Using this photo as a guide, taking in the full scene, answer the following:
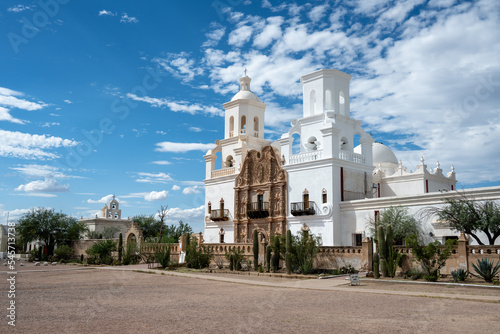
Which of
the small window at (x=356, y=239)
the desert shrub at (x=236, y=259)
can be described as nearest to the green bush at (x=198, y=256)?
the desert shrub at (x=236, y=259)

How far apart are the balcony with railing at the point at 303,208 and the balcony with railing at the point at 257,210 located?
2.79m

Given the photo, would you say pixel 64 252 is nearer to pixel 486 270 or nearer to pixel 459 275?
pixel 459 275

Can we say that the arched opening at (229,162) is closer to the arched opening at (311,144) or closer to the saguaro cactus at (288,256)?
the arched opening at (311,144)

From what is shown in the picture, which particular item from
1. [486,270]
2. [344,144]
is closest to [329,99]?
[344,144]

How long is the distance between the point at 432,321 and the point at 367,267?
1338 centimetres

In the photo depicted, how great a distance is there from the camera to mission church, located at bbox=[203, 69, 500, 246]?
30672 millimetres

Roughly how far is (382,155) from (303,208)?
1169cm

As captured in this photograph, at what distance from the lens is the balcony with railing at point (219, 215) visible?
127 ft

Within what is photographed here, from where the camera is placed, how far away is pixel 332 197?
30938 mm

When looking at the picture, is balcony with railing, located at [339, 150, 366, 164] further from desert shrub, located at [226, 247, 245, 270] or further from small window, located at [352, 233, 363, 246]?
desert shrub, located at [226, 247, 245, 270]

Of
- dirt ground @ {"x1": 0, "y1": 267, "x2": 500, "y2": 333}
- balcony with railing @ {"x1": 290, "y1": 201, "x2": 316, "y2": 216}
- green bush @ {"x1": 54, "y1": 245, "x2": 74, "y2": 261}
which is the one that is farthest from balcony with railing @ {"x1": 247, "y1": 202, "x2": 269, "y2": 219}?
green bush @ {"x1": 54, "y1": 245, "x2": 74, "y2": 261}

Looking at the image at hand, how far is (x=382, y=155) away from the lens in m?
40.2

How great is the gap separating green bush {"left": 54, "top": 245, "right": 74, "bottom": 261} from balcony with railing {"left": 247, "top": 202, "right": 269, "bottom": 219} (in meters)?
21.6

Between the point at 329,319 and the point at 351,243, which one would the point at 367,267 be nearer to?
the point at 351,243
